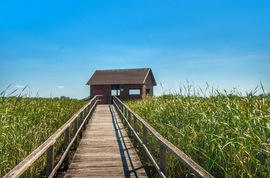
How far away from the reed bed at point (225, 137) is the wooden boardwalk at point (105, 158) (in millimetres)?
902

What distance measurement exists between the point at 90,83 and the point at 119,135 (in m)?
23.9

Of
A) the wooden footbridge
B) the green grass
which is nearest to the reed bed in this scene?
the wooden footbridge

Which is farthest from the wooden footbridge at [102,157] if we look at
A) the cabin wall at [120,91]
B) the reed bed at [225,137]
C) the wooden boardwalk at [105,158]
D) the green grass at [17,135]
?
the cabin wall at [120,91]

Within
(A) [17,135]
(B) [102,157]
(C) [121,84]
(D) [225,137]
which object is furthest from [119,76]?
(D) [225,137]

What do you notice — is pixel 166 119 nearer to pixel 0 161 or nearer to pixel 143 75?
pixel 0 161

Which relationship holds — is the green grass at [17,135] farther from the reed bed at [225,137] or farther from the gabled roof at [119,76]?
the gabled roof at [119,76]

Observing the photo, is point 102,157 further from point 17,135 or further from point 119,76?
point 119,76

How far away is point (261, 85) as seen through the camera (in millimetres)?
6316

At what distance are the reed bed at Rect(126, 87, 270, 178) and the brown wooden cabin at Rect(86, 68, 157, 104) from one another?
23.0 metres

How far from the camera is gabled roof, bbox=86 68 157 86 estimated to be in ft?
102

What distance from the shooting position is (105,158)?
19.2ft

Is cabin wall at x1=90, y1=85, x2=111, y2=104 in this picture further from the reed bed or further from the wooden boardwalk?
the reed bed

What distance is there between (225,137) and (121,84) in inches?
1082

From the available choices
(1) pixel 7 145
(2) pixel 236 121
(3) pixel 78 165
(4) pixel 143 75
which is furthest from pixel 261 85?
(4) pixel 143 75
